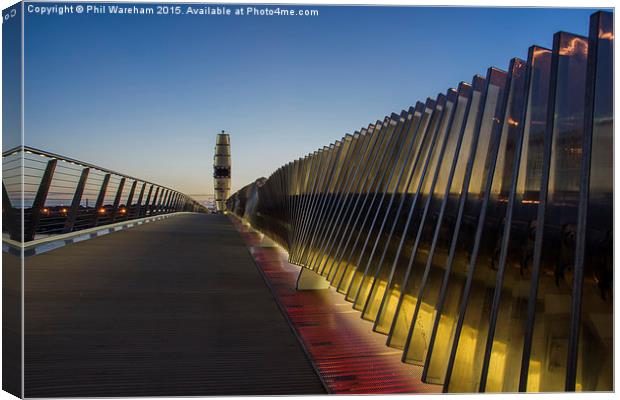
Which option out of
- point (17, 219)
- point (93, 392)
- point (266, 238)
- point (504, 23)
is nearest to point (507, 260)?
Result: point (504, 23)

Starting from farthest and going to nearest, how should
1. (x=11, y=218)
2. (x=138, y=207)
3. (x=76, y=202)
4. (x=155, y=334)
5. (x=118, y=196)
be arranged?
(x=138, y=207)
(x=118, y=196)
(x=76, y=202)
(x=155, y=334)
(x=11, y=218)

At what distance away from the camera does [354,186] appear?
205 inches

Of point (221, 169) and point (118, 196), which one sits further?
point (221, 169)

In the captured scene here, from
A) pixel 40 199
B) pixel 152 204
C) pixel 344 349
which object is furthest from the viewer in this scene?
pixel 152 204

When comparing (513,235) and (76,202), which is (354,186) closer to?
(513,235)

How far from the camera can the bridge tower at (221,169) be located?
174 feet

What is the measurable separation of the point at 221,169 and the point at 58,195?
46473mm

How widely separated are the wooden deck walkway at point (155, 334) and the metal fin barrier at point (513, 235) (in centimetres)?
78

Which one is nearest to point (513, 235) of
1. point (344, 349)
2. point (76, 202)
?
point (344, 349)

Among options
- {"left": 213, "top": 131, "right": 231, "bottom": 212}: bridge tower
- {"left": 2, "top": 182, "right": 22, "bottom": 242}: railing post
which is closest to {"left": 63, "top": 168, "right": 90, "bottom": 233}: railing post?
{"left": 2, "top": 182, "right": 22, "bottom": 242}: railing post

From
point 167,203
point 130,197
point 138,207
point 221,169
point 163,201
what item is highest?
point 221,169

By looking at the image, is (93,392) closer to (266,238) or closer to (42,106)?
(42,106)

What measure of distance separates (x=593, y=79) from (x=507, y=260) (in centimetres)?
80

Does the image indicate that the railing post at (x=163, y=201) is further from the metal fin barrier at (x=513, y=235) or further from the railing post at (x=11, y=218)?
the metal fin barrier at (x=513, y=235)
